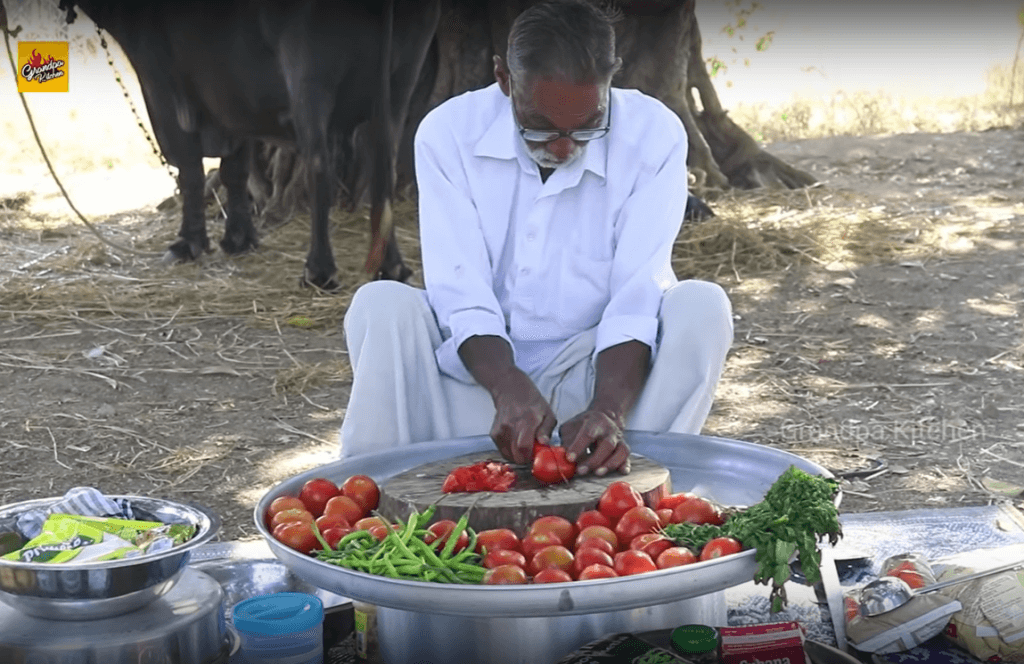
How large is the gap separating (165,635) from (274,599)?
10.0 inches

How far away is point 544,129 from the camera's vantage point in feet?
8.64

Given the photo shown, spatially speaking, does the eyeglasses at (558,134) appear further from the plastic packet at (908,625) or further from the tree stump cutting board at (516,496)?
the plastic packet at (908,625)

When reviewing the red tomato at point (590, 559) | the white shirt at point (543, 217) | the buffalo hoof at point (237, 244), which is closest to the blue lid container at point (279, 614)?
the red tomato at point (590, 559)

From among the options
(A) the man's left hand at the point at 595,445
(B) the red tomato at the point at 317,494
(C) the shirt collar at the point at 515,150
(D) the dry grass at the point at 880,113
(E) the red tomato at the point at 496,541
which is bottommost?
(E) the red tomato at the point at 496,541

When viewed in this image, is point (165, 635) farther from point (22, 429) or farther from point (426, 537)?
point (22, 429)

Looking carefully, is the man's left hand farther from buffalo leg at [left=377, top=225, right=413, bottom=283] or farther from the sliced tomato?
buffalo leg at [left=377, top=225, right=413, bottom=283]

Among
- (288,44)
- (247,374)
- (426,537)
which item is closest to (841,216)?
(288,44)

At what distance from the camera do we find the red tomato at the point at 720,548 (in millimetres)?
1938

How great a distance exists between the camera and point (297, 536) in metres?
2.07

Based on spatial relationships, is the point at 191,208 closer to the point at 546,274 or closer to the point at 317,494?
the point at 546,274

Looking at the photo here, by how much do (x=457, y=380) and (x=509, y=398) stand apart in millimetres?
343

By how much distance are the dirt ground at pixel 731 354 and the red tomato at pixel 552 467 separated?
1.44m

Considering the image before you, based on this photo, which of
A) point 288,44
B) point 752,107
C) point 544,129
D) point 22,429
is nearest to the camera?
point 544,129

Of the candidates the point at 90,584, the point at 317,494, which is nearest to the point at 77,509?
the point at 90,584
